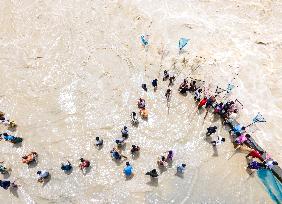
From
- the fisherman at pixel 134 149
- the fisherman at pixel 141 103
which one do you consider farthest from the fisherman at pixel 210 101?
the fisherman at pixel 134 149

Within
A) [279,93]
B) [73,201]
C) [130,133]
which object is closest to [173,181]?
[130,133]

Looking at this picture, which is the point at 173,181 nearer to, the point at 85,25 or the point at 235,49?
the point at 235,49

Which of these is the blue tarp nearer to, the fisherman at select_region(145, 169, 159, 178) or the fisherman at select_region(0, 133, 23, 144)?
the fisherman at select_region(145, 169, 159, 178)

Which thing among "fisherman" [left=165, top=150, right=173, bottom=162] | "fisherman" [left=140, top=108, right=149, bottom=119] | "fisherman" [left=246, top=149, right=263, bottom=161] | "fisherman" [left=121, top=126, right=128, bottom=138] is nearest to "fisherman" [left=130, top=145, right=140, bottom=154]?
"fisherman" [left=121, top=126, right=128, bottom=138]

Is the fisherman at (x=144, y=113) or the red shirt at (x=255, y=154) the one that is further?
the fisherman at (x=144, y=113)

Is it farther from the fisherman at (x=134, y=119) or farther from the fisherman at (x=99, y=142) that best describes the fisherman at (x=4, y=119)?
the fisherman at (x=134, y=119)

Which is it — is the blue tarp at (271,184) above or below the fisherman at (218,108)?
below

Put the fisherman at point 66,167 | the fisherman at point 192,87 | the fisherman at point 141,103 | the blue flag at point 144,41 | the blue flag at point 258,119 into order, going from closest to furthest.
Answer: the fisherman at point 66,167, the blue flag at point 258,119, the fisherman at point 141,103, the fisherman at point 192,87, the blue flag at point 144,41
